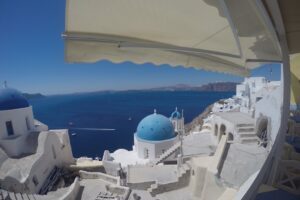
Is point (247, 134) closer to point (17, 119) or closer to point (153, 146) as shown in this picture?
point (153, 146)

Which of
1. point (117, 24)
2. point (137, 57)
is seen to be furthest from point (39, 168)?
point (117, 24)

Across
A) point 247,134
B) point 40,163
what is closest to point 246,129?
point 247,134

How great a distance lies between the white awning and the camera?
7.50 feet

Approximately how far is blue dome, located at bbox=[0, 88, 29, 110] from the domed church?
889cm

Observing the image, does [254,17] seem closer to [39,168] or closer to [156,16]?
[156,16]

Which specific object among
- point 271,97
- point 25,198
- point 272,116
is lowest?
point 25,198

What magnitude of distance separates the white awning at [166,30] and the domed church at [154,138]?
1437 centimetres

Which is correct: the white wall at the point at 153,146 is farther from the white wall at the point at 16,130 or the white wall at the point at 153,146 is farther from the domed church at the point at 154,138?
the white wall at the point at 16,130

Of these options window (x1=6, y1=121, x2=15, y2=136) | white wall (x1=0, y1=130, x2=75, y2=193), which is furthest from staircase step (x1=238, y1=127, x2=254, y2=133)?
window (x1=6, y1=121, x2=15, y2=136)

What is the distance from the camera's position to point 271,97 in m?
11.4

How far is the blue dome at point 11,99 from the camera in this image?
1409 centimetres

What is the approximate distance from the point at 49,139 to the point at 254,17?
1464cm

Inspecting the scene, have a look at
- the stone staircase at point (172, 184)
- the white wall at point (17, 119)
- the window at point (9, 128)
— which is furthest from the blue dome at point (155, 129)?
the window at point (9, 128)

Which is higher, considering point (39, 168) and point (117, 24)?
point (117, 24)
